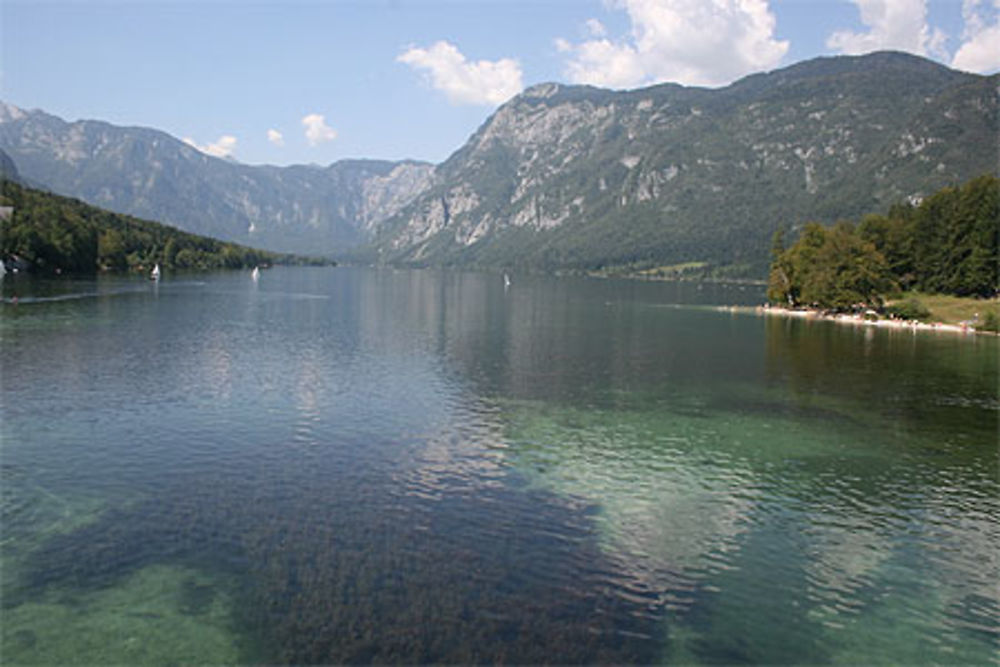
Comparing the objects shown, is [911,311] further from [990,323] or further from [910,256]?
[910,256]

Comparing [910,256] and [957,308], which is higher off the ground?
[910,256]

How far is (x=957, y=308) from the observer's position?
428 ft

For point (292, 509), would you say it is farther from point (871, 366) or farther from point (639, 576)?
point (871, 366)

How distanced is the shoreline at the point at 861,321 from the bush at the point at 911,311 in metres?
2.97

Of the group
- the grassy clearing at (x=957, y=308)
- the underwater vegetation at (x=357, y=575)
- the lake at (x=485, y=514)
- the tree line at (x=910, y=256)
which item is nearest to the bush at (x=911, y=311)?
the grassy clearing at (x=957, y=308)

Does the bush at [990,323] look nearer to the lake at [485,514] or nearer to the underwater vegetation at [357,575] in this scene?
the lake at [485,514]

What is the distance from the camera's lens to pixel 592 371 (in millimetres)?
69000

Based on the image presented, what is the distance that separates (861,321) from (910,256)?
102 ft

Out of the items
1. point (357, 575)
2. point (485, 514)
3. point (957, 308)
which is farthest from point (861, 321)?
point (357, 575)

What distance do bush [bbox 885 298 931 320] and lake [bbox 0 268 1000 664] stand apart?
71343mm

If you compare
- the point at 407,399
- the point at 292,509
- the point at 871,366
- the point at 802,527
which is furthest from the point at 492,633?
the point at 871,366

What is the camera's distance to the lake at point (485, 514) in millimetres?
20438

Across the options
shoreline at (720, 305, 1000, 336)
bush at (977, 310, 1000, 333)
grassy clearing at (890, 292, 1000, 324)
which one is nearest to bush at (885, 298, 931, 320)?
grassy clearing at (890, 292, 1000, 324)

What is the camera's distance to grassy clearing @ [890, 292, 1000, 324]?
12444cm
